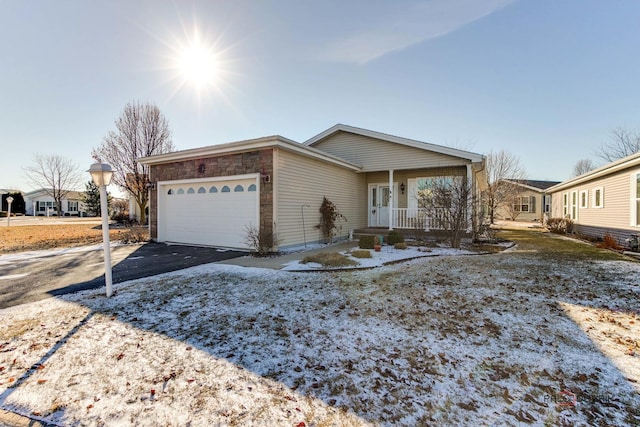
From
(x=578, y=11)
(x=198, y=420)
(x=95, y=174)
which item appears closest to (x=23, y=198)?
(x=95, y=174)

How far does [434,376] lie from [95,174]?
17.9 ft

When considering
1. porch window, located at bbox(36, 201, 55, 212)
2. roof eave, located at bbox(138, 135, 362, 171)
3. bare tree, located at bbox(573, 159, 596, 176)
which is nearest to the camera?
roof eave, located at bbox(138, 135, 362, 171)

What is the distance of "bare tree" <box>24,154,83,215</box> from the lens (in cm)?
3225

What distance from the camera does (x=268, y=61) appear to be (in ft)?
35.0

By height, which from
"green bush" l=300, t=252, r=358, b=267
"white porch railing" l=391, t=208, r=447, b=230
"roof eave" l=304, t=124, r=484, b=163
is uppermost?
"roof eave" l=304, t=124, r=484, b=163

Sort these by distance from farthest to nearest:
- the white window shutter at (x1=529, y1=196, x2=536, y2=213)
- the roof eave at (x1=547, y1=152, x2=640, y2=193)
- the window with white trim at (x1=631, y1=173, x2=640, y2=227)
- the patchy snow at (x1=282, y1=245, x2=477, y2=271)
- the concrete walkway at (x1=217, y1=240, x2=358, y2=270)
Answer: the white window shutter at (x1=529, y1=196, x2=536, y2=213) < the window with white trim at (x1=631, y1=173, x2=640, y2=227) < the roof eave at (x1=547, y1=152, x2=640, y2=193) < the concrete walkway at (x1=217, y1=240, x2=358, y2=270) < the patchy snow at (x1=282, y1=245, x2=477, y2=271)

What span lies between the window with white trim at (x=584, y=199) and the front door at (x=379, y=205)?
997 cm

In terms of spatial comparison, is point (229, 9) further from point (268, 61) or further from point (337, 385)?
point (337, 385)

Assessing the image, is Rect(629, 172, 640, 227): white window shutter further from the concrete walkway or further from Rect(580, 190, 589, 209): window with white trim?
the concrete walkway

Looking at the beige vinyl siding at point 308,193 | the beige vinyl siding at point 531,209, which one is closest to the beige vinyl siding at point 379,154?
the beige vinyl siding at point 308,193

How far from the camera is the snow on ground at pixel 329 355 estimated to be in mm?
2143

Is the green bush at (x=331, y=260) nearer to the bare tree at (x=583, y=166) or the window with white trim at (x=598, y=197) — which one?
the window with white trim at (x=598, y=197)

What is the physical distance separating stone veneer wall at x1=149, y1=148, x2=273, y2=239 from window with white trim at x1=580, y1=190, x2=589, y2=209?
51.5ft

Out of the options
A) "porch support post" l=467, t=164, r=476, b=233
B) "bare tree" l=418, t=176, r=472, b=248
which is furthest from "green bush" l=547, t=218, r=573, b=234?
"bare tree" l=418, t=176, r=472, b=248
